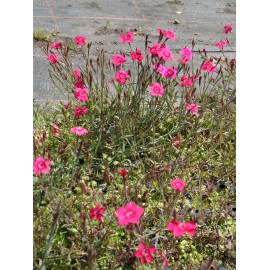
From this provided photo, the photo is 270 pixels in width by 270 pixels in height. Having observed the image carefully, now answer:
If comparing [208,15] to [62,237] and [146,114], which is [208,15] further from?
[62,237]

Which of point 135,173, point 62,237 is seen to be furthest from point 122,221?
point 135,173

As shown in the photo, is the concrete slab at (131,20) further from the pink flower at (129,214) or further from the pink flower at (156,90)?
the pink flower at (129,214)

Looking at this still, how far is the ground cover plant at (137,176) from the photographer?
2205 millimetres

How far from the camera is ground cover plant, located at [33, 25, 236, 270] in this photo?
221cm

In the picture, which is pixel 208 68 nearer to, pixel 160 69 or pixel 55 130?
pixel 160 69

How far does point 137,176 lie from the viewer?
2826 millimetres

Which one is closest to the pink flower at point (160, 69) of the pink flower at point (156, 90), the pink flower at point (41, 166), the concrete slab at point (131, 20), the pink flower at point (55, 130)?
the pink flower at point (156, 90)

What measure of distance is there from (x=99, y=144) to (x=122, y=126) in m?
0.16

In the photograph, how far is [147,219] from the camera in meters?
2.54

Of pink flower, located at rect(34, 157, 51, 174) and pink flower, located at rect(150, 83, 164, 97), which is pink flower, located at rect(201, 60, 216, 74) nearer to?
pink flower, located at rect(150, 83, 164, 97)

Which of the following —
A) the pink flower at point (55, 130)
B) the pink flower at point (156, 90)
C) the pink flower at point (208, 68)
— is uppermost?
the pink flower at point (208, 68)

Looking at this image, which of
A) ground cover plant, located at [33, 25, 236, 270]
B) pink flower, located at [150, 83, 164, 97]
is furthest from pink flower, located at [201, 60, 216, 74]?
pink flower, located at [150, 83, 164, 97]

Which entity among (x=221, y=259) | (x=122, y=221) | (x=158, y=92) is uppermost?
(x=158, y=92)

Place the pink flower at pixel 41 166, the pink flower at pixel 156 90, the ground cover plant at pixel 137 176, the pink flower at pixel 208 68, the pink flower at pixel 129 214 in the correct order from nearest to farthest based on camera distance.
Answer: the pink flower at pixel 129 214, the pink flower at pixel 41 166, the ground cover plant at pixel 137 176, the pink flower at pixel 156 90, the pink flower at pixel 208 68
